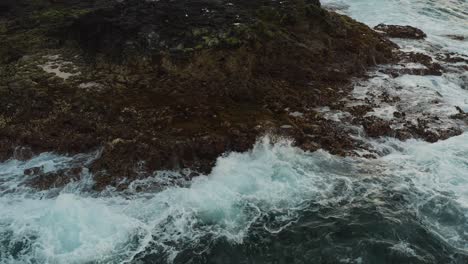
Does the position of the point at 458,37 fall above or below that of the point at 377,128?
below

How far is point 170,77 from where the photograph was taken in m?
16.6

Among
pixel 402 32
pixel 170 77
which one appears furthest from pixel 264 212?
pixel 402 32

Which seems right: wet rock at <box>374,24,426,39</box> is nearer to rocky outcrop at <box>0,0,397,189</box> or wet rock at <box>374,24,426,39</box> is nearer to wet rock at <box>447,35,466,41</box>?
wet rock at <box>447,35,466,41</box>

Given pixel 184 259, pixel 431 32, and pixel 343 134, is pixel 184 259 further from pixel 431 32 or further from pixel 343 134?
pixel 431 32

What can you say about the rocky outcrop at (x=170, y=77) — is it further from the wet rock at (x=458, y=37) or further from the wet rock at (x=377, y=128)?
the wet rock at (x=458, y=37)

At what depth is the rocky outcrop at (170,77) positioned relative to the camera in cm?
1340

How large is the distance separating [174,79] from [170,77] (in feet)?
0.73

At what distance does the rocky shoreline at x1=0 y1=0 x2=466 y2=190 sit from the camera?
1331cm

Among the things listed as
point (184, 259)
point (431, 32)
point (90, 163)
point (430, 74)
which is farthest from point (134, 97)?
point (431, 32)

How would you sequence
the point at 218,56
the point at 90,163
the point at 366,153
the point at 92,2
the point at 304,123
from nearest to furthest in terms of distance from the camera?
the point at 90,163 → the point at 366,153 → the point at 304,123 → the point at 218,56 → the point at 92,2

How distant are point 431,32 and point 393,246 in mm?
19256

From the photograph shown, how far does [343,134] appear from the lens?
14.5 m

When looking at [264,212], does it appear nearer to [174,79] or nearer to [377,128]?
[377,128]

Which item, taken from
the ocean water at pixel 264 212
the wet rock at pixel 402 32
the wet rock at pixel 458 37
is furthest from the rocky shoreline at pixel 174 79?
the wet rock at pixel 458 37
